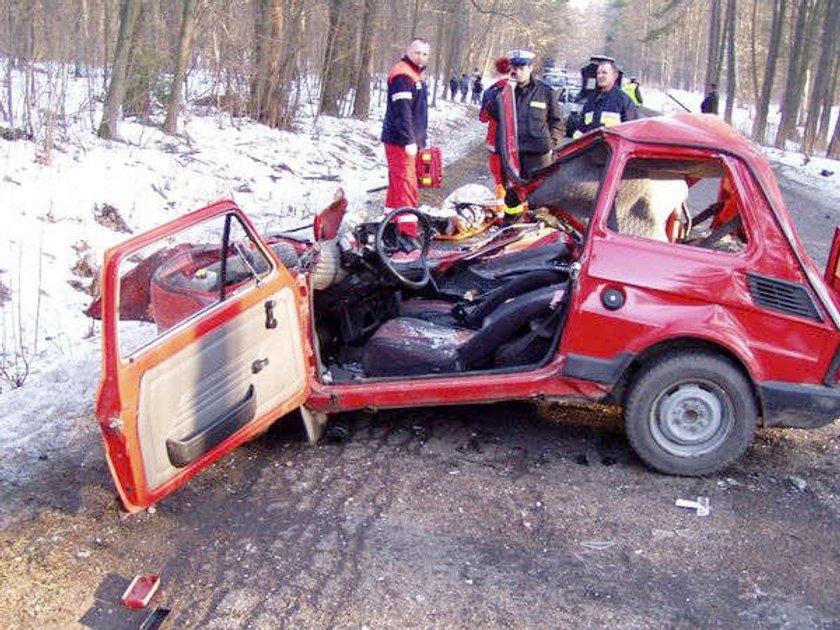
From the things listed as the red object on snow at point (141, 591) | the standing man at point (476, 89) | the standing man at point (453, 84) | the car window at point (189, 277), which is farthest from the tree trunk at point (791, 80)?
the red object on snow at point (141, 591)

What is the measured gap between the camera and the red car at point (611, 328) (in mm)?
3738

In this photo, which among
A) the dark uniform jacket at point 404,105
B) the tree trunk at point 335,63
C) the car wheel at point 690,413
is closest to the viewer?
the car wheel at point 690,413

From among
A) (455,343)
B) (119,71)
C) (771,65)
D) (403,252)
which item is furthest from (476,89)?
(455,343)

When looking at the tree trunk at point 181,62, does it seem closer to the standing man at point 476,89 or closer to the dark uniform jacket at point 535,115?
the dark uniform jacket at point 535,115

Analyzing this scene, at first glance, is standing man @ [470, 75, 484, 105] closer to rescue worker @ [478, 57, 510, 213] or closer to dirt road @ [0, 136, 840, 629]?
rescue worker @ [478, 57, 510, 213]

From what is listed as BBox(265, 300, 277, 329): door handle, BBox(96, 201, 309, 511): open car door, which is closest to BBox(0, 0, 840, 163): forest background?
BBox(96, 201, 309, 511): open car door

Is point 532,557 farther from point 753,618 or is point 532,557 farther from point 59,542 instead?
point 59,542

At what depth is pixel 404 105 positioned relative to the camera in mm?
8695

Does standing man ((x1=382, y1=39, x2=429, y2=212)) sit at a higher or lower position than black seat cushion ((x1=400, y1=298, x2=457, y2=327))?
higher

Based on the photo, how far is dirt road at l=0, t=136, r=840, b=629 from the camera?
10.3ft

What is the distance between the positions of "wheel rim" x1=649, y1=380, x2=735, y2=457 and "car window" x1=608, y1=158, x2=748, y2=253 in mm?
729

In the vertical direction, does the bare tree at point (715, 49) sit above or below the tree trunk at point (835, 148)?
above

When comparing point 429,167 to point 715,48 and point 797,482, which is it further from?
point 715,48

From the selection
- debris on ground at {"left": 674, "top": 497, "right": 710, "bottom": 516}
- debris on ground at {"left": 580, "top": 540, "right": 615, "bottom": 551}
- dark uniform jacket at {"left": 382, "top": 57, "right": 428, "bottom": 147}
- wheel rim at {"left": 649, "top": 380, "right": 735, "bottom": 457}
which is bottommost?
debris on ground at {"left": 580, "top": 540, "right": 615, "bottom": 551}
